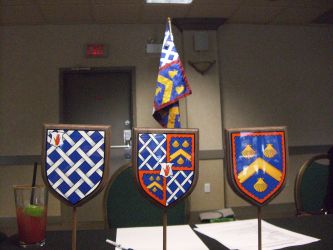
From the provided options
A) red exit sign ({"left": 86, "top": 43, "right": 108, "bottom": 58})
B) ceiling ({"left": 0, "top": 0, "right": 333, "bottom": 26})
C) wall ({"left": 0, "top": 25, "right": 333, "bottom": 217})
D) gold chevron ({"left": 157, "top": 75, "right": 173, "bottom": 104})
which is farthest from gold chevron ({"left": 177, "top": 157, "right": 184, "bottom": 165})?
red exit sign ({"left": 86, "top": 43, "right": 108, "bottom": 58})

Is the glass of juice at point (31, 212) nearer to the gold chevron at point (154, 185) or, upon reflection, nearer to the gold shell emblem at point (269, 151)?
the gold chevron at point (154, 185)

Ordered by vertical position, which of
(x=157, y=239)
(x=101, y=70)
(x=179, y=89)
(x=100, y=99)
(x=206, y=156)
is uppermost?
(x=101, y=70)

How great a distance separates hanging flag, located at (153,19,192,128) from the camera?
1.72 meters

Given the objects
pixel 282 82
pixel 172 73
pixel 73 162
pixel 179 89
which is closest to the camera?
pixel 73 162

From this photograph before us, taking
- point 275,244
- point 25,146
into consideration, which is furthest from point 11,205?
point 275,244

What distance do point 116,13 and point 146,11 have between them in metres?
0.34

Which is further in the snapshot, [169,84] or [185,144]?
[169,84]

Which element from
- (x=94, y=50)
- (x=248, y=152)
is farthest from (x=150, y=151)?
(x=94, y=50)

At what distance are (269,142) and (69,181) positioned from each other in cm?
34

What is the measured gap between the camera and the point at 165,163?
1.84 ft

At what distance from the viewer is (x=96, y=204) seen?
394 centimetres

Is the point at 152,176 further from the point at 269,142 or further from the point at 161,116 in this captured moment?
the point at 161,116

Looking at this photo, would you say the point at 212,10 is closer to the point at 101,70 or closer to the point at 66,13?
the point at 101,70

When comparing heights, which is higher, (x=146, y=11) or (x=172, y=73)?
(x=146, y=11)
